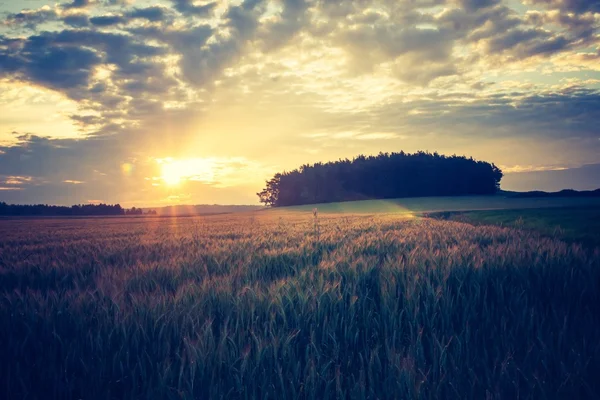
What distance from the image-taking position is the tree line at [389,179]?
3054 inches

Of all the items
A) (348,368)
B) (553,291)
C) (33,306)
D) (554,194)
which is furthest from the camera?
(554,194)

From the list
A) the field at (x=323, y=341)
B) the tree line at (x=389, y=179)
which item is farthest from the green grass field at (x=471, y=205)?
the field at (x=323, y=341)

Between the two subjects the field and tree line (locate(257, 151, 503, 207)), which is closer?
the field

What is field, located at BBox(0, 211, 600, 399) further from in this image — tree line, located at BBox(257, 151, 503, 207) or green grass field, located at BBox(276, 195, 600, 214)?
tree line, located at BBox(257, 151, 503, 207)

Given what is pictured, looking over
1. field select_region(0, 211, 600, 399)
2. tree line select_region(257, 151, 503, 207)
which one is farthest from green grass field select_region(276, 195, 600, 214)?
field select_region(0, 211, 600, 399)

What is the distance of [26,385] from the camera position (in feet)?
6.77

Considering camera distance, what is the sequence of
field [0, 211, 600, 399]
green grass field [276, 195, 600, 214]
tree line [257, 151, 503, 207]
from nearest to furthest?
1. field [0, 211, 600, 399]
2. green grass field [276, 195, 600, 214]
3. tree line [257, 151, 503, 207]

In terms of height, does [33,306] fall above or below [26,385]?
above

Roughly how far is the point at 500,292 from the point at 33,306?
4606 millimetres

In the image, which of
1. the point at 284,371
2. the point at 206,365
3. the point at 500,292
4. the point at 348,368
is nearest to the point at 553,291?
the point at 500,292

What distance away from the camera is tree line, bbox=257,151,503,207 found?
254 feet

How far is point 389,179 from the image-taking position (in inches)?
3157

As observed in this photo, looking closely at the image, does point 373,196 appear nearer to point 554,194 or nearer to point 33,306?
point 554,194

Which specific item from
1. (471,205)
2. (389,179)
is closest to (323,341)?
(471,205)
